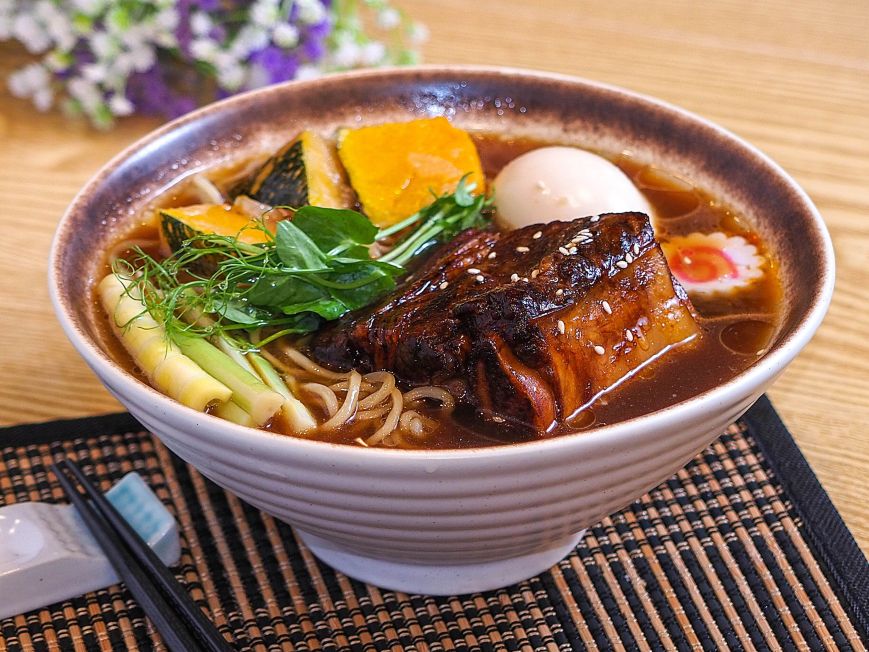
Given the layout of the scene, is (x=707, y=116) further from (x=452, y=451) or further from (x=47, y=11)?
(x=452, y=451)

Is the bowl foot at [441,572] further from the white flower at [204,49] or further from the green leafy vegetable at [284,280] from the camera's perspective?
the white flower at [204,49]

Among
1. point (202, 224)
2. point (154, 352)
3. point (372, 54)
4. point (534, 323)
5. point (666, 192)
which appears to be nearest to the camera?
point (534, 323)

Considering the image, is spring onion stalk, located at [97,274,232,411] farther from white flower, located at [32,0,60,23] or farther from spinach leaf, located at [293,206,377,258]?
white flower, located at [32,0,60,23]

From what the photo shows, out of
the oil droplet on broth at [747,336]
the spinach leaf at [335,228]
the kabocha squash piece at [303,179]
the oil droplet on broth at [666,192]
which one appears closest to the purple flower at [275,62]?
the kabocha squash piece at [303,179]

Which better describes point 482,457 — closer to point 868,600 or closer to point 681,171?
point 868,600

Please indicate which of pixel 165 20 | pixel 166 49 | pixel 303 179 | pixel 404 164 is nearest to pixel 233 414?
pixel 303 179

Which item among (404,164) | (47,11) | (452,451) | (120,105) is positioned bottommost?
(120,105)

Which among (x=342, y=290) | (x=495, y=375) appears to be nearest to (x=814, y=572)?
(x=495, y=375)
